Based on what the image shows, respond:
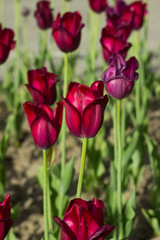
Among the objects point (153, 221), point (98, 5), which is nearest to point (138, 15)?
point (98, 5)

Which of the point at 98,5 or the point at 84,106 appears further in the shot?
the point at 98,5

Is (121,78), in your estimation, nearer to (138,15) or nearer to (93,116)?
(93,116)

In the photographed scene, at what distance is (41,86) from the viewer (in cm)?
119

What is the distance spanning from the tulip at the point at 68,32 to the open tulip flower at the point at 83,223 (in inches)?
27.3

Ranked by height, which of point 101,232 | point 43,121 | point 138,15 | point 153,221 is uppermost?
point 138,15

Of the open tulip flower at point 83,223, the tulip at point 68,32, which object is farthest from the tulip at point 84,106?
the tulip at point 68,32

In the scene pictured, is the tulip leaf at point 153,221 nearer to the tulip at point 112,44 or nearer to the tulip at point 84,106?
the tulip at point 112,44

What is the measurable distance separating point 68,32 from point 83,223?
2.46 ft

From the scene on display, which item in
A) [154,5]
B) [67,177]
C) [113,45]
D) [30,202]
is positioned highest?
[154,5]

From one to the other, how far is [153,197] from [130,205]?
1.03 ft

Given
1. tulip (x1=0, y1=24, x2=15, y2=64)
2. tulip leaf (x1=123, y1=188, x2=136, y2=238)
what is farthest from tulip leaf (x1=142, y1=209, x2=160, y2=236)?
tulip (x1=0, y1=24, x2=15, y2=64)

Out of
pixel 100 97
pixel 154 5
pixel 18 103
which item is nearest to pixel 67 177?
pixel 100 97

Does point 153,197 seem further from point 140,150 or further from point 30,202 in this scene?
point 30,202

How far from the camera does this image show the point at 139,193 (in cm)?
200
